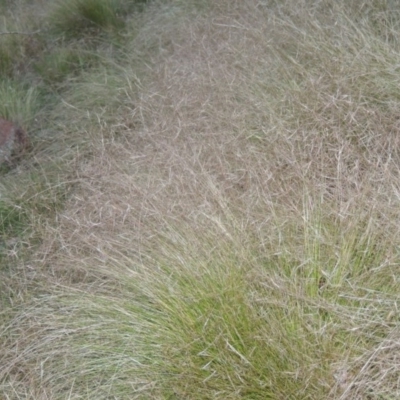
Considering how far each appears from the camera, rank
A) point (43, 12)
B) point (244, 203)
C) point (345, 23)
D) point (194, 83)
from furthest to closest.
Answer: point (43, 12)
point (194, 83)
point (345, 23)
point (244, 203)

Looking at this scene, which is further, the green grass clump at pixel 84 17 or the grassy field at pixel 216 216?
the green grass clump at pixel 84 17

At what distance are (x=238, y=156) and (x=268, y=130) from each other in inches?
6.6

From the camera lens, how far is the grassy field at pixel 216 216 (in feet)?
5.43

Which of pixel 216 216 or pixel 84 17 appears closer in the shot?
pixel 216 216

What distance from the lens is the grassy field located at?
1.66 metres

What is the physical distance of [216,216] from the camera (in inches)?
81.5

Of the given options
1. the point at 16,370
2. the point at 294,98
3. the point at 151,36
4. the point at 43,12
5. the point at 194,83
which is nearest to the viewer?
the point at 16,370

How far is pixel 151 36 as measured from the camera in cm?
399

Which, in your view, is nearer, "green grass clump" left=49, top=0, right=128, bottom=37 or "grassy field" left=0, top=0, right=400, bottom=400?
"grassy field" left=0, top=0, right=400, bottom=400

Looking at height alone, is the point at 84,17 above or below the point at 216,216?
below

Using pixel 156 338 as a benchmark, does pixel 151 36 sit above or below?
below

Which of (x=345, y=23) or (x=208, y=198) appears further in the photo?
(x=345, y=23)

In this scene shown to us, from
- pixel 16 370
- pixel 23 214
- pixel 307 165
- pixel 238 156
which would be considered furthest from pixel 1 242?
pixel 307 165

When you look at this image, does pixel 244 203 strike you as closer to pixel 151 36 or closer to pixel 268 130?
pixel 268 130
